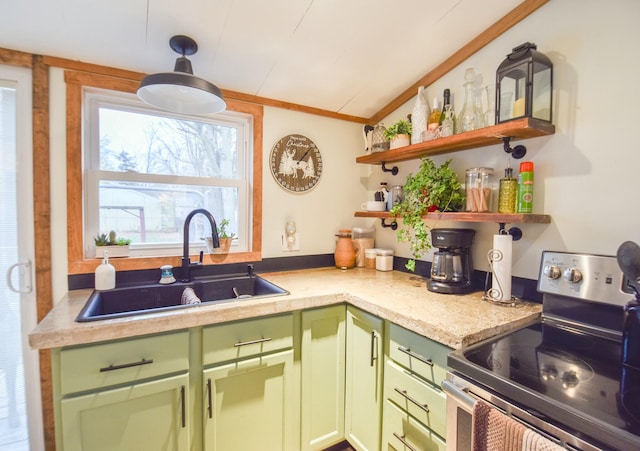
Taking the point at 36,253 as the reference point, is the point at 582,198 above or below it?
above

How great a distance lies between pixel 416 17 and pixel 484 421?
163cm

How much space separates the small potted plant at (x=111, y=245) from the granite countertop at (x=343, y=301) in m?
0.20

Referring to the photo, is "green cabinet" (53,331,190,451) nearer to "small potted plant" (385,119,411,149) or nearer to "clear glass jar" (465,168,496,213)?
"clear glass jar" (465,168,496,213)

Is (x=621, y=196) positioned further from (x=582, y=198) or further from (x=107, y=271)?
(x=107, y=271)

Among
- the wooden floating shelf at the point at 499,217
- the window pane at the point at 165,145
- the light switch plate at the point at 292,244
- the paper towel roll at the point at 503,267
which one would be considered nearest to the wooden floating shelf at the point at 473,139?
the wooden floating shelf at the point at 499,217

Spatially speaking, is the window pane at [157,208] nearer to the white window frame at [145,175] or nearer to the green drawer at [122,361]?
the white window frame at [145,175]

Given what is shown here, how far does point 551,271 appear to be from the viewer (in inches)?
47.7

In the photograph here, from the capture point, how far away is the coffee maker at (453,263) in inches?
59.6

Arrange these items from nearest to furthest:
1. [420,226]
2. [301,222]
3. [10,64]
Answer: [10,64]
[420,226]
[301,222]

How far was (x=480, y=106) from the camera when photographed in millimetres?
1581

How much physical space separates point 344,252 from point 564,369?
4.58 ft

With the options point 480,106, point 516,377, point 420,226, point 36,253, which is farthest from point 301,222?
point 516,377

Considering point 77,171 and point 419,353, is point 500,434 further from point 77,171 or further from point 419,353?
point 77,171

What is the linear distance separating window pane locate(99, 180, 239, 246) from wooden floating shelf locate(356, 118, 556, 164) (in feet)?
3.50
